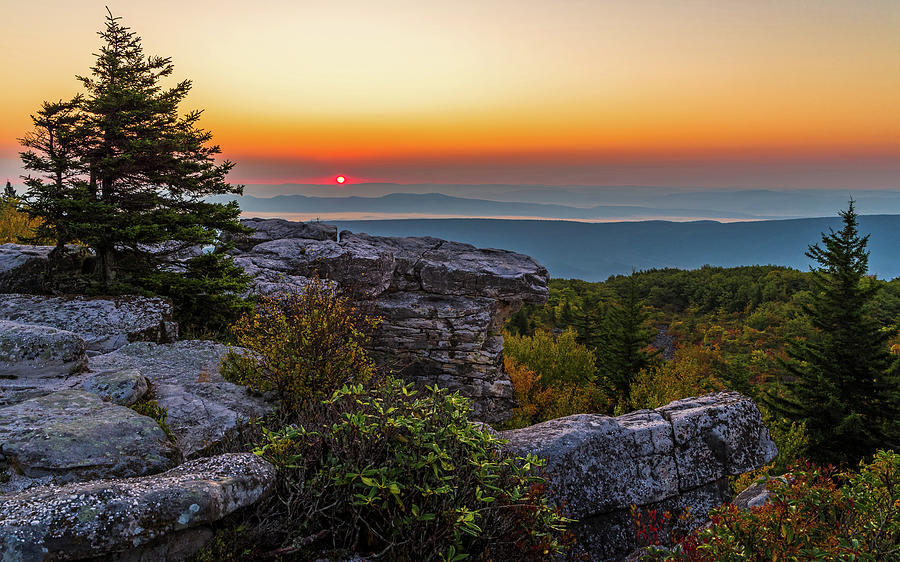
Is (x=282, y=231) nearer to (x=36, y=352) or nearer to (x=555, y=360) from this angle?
(x=36, y=352)

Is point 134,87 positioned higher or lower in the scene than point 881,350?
higher

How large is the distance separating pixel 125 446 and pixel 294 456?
5.91 feet

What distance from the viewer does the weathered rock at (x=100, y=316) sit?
33.1 ft

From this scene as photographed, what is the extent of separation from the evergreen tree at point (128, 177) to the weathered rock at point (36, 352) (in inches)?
246

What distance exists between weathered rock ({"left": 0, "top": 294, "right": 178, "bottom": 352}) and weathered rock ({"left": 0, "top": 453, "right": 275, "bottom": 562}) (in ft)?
25.7

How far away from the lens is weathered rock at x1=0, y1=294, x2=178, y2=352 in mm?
10102

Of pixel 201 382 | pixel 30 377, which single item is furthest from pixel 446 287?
pixel 30 377

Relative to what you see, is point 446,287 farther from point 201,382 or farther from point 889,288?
point 889,288

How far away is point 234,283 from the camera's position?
14.0 metres

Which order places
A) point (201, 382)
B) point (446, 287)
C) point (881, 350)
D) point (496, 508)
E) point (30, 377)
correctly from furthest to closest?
point (446, 287), point (881, 350), point (201, 382), point (30, 377), point (496, 508)

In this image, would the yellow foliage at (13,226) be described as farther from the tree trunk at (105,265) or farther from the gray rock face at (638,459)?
the gray rock face at (638,459)

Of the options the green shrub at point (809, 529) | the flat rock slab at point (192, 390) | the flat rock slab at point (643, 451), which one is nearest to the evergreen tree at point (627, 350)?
the flat rock slab at point (643, 451)

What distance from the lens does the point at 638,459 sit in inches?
260

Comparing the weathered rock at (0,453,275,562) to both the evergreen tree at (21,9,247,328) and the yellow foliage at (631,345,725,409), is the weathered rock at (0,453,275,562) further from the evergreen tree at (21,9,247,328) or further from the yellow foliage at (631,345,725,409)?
the yellow foliage at (631,345,725,409)
